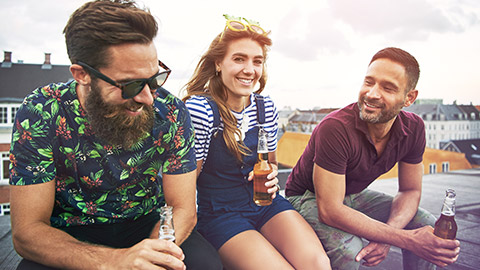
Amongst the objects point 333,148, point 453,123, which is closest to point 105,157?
point 333,148

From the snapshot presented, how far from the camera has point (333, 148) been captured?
61.7 inches

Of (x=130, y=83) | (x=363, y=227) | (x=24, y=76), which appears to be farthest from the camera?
(x=24, y=76)

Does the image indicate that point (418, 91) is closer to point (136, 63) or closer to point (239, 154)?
point (239, 154)

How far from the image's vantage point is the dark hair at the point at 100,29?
3.40 ft

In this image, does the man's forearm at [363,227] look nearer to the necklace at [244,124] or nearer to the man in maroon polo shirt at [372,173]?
the man in maroon polo shirt at [372,173]

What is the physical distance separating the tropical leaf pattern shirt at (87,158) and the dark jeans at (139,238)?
1.2 inches

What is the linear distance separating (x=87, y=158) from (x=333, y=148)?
3.59 feet

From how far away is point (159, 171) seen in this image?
1.34 meters

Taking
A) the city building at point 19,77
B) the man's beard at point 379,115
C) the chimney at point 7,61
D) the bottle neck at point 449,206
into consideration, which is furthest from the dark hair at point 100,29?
the chimney at point 7,61

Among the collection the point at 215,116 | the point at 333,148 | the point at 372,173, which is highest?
the point at 215,116

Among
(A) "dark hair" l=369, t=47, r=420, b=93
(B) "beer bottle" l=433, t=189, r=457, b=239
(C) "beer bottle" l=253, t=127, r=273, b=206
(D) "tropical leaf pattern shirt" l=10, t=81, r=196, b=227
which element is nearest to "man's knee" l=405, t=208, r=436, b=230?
(B) "beer bottle" l=433, t=189, r=457, b=239

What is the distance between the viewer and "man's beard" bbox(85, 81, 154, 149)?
1124mm

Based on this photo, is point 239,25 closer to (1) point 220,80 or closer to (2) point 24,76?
(1) point 220,80

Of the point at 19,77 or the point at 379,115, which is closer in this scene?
the point at 379,115
